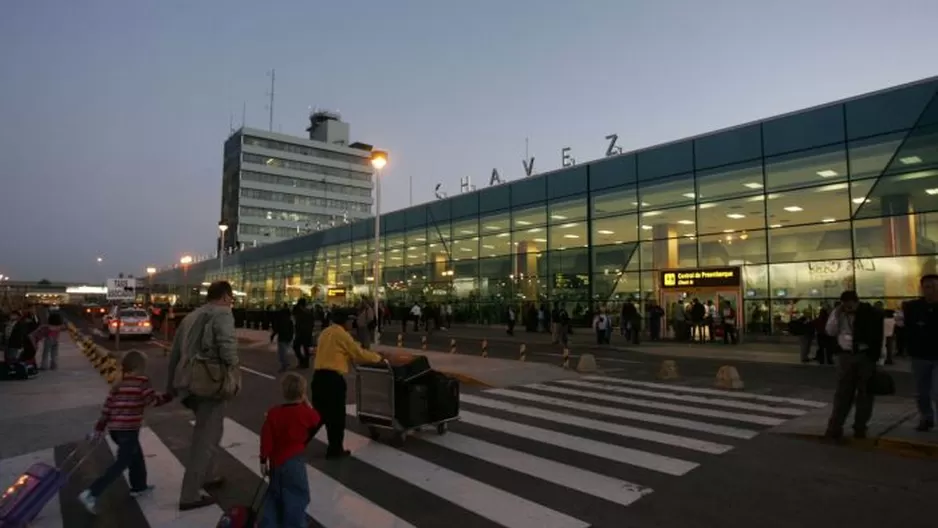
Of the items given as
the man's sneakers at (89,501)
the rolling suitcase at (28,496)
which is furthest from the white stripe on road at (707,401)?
the rolling suitcase at (28,496)

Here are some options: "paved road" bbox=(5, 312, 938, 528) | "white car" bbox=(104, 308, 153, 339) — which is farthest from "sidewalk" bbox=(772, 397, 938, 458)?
"white car" bbox=(104, 308, 153, 339)

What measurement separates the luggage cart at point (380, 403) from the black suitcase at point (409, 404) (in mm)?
36

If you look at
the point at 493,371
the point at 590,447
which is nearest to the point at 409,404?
the point at 590,447

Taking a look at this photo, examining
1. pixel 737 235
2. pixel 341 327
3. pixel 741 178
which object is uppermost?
pixel 741 178

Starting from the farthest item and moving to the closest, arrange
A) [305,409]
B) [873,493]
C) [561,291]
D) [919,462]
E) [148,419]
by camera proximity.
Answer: [561,291] → [148,419] → [919,462] → [873,493] → [305,409]

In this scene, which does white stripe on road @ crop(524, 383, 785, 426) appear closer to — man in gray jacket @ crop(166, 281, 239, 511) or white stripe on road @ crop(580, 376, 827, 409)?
white stripe on road @ crop(580, 376, 827, 409)

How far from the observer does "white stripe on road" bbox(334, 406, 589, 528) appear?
523cm

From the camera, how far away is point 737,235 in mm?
29812

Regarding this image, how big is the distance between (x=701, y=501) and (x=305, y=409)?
378 cm

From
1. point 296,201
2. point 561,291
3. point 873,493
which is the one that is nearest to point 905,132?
point 561,291

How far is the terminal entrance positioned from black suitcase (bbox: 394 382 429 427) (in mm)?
22069

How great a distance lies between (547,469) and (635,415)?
378cm

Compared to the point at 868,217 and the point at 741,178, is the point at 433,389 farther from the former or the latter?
the point at 741,178

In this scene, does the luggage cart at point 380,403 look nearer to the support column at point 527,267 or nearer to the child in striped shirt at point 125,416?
the child in striped shirt at point 125,416
